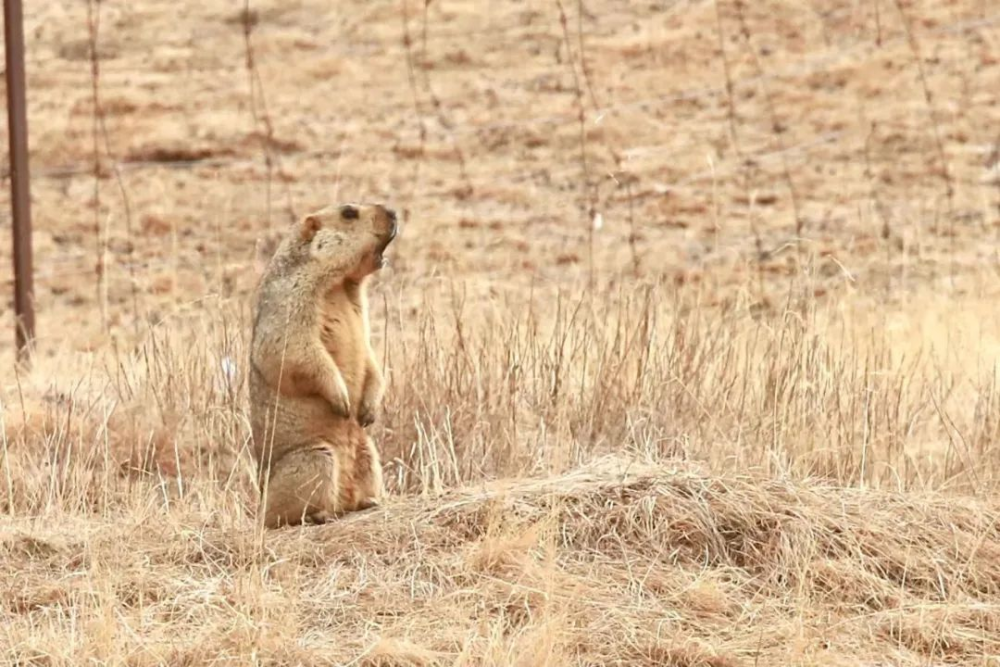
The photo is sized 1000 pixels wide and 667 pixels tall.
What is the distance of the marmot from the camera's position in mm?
5637

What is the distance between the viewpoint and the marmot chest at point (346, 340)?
5.80m

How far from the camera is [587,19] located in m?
21.0

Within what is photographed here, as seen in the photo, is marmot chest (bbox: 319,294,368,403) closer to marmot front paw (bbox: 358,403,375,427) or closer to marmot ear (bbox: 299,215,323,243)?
marmot front paw (bbox: 358,403,375,427)

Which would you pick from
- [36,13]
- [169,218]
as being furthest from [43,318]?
[36,13]

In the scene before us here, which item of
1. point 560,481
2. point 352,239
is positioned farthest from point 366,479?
point 352,239

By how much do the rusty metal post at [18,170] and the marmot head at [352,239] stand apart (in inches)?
122

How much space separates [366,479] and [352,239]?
2.70ft

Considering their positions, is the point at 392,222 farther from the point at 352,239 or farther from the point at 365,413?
the point at 365,413

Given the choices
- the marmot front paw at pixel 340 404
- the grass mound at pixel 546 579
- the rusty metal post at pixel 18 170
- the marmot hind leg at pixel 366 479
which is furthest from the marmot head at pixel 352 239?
the rusty metal post at pixel 18 170

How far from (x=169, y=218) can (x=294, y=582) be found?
10.2 m

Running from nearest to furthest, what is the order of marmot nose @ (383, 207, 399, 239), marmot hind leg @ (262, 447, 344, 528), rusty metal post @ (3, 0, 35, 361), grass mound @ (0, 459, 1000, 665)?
1. grass mound @ (0, 459, 1000, 665)
2. marmot hind leg @ (262, 447, 344, 528)
3. marmot nose @ (383, 207, 399, 239)
4. rusty metal post @ (3, 0, 35, 361)

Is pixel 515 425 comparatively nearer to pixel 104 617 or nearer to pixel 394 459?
pixel 394 459

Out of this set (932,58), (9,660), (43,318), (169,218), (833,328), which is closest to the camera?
(9,660)

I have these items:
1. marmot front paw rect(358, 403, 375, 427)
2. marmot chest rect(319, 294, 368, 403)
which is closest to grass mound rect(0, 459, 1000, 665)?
marmot front paw rect(358, 403, 375, 427)
